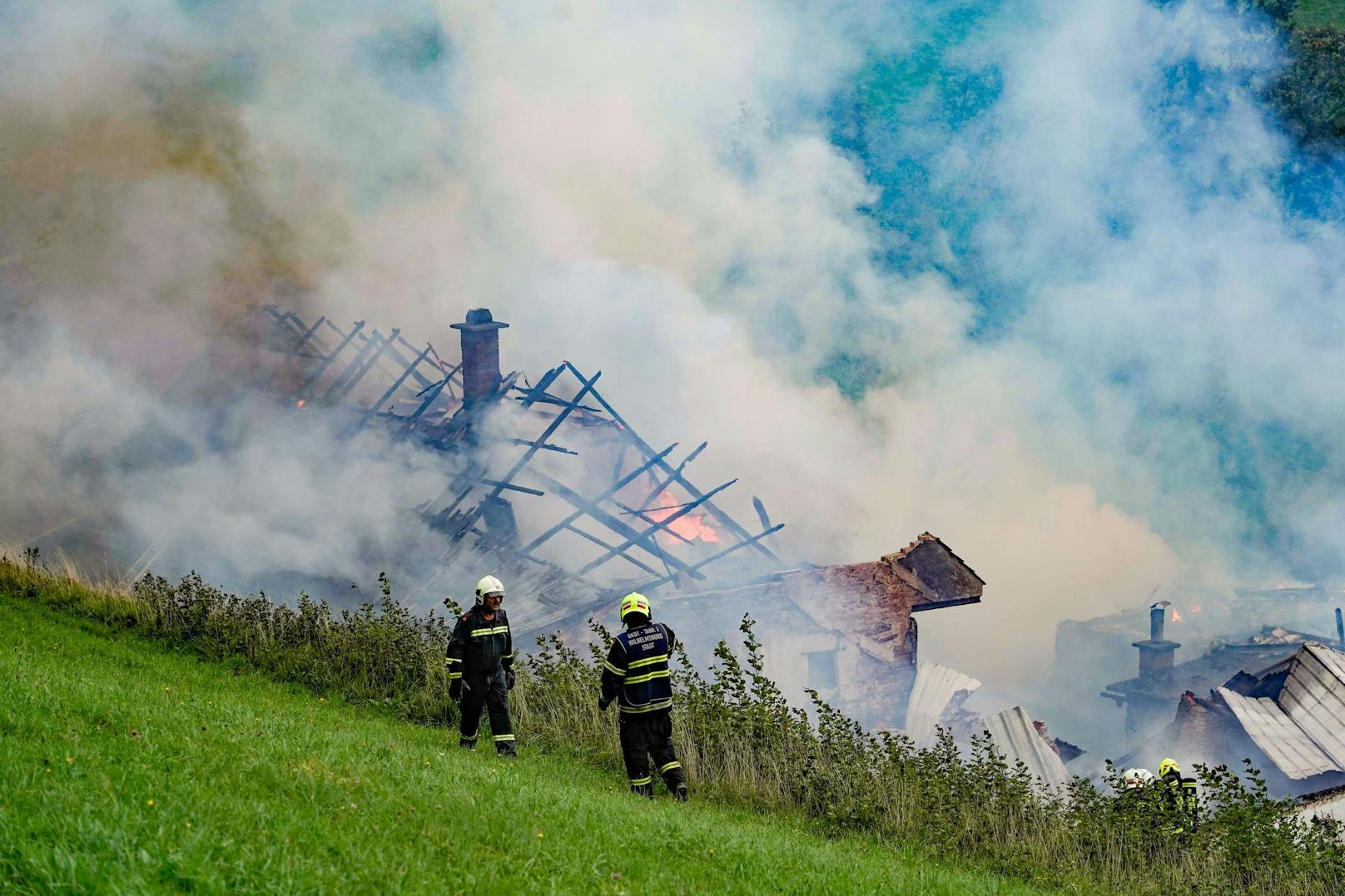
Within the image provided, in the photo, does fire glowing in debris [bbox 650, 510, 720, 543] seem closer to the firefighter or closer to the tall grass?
the tall grass

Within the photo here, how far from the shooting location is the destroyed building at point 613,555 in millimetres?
19109

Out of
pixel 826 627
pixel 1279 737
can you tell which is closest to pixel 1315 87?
pixel 1279 737

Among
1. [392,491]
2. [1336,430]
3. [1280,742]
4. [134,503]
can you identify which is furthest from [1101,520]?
[134,503]

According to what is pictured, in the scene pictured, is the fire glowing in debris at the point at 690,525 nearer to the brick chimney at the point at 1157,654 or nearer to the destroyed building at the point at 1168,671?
the destroyed building at the point at 1168,671

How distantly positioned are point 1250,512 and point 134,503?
152ft

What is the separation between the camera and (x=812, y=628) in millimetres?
19969

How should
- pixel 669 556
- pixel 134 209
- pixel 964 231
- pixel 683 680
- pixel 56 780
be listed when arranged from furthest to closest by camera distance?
1. pixel 964 231
2. pixel 134 209
3. pixel 669 556
4. pixel 683 680
5. pixel 56 780

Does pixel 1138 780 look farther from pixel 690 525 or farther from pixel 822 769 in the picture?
pixel 690 525

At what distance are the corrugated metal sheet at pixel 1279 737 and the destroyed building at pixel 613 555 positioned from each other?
15.9 feet

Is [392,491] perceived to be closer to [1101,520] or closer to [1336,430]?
[1101,520]

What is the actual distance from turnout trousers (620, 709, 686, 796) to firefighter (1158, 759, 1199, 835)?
396cm

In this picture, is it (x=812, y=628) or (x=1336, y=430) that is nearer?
(x=812, y=628)

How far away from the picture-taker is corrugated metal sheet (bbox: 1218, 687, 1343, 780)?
17.4 m

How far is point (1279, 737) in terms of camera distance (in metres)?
18.4
